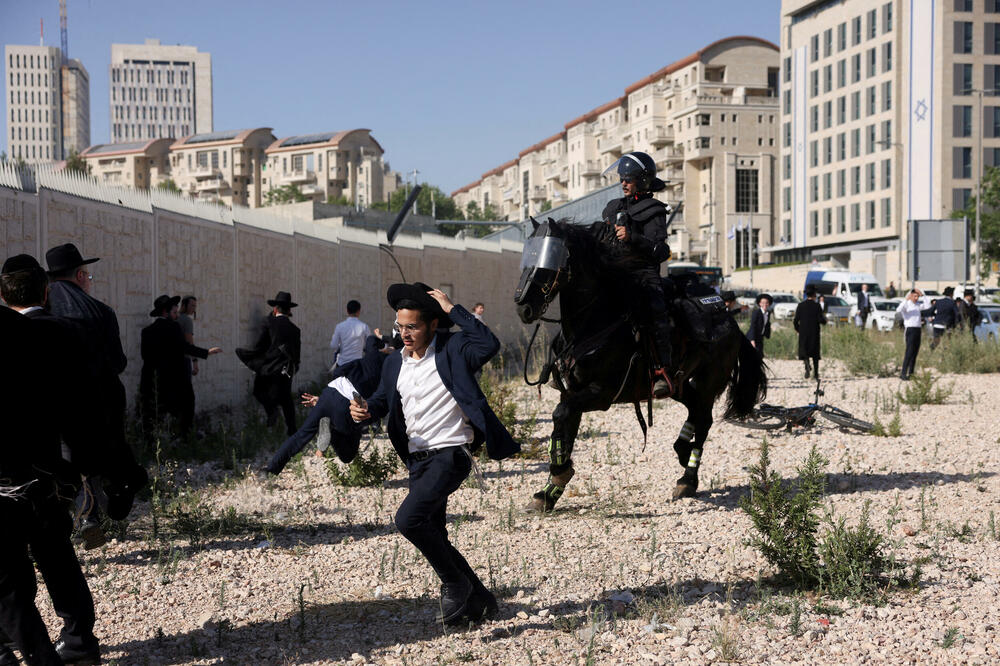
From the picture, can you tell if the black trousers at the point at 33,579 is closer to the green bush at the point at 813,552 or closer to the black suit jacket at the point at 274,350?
the green bush at the point at 813,552

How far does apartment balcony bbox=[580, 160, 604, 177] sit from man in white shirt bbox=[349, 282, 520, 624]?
125 metres

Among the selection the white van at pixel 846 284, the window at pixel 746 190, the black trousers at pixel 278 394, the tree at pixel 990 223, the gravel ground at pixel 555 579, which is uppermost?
the window at pixel 746 190

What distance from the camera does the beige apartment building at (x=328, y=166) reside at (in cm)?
13988

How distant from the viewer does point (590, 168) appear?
5133 inches

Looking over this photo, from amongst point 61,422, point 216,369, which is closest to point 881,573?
point 61,422

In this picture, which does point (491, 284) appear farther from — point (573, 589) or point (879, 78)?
point (879, 78)

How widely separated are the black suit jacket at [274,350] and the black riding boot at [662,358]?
509 cm

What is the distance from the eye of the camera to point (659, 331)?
27.3ft

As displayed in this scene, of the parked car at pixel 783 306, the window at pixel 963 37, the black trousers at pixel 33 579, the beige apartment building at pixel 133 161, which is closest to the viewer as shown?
the black trousers at pixel 33 579

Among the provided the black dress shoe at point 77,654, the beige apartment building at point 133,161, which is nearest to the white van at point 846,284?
the black dress shoe at point 77,654

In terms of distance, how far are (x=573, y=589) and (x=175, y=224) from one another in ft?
30.6

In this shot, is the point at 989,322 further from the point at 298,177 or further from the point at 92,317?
the point at 298,177

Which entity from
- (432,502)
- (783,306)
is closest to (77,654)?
(432,502)

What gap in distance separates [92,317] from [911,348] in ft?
52.7
